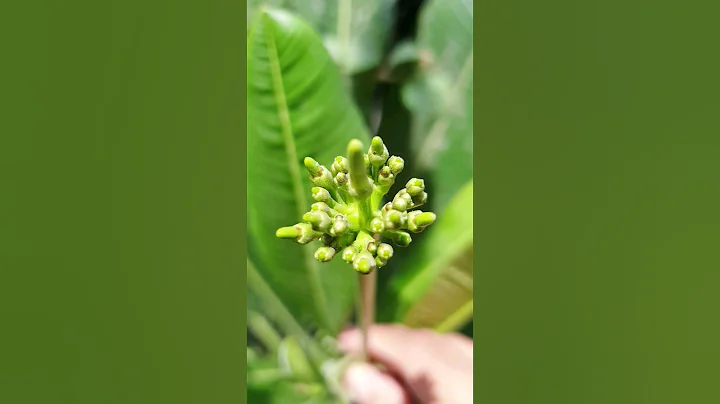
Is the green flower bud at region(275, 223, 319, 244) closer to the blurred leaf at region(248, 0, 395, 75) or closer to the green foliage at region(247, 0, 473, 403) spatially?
the green foliage at region(247, 0, 473, 403)

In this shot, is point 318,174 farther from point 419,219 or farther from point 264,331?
point 264,331

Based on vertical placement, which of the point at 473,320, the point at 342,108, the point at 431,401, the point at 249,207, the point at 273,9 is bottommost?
the point at 431,401

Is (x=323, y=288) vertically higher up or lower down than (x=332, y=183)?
lower down

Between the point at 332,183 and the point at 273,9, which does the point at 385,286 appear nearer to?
the point at 332,183

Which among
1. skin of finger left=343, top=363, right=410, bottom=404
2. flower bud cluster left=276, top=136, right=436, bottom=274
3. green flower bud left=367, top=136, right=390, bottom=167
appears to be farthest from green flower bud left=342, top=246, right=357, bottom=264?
skin of finger left=343, top=363, right=410, bottom=404

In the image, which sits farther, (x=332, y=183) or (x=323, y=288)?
(x=323, y=288)

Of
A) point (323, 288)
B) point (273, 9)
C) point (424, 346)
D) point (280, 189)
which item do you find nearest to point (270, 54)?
point (273, 9)
